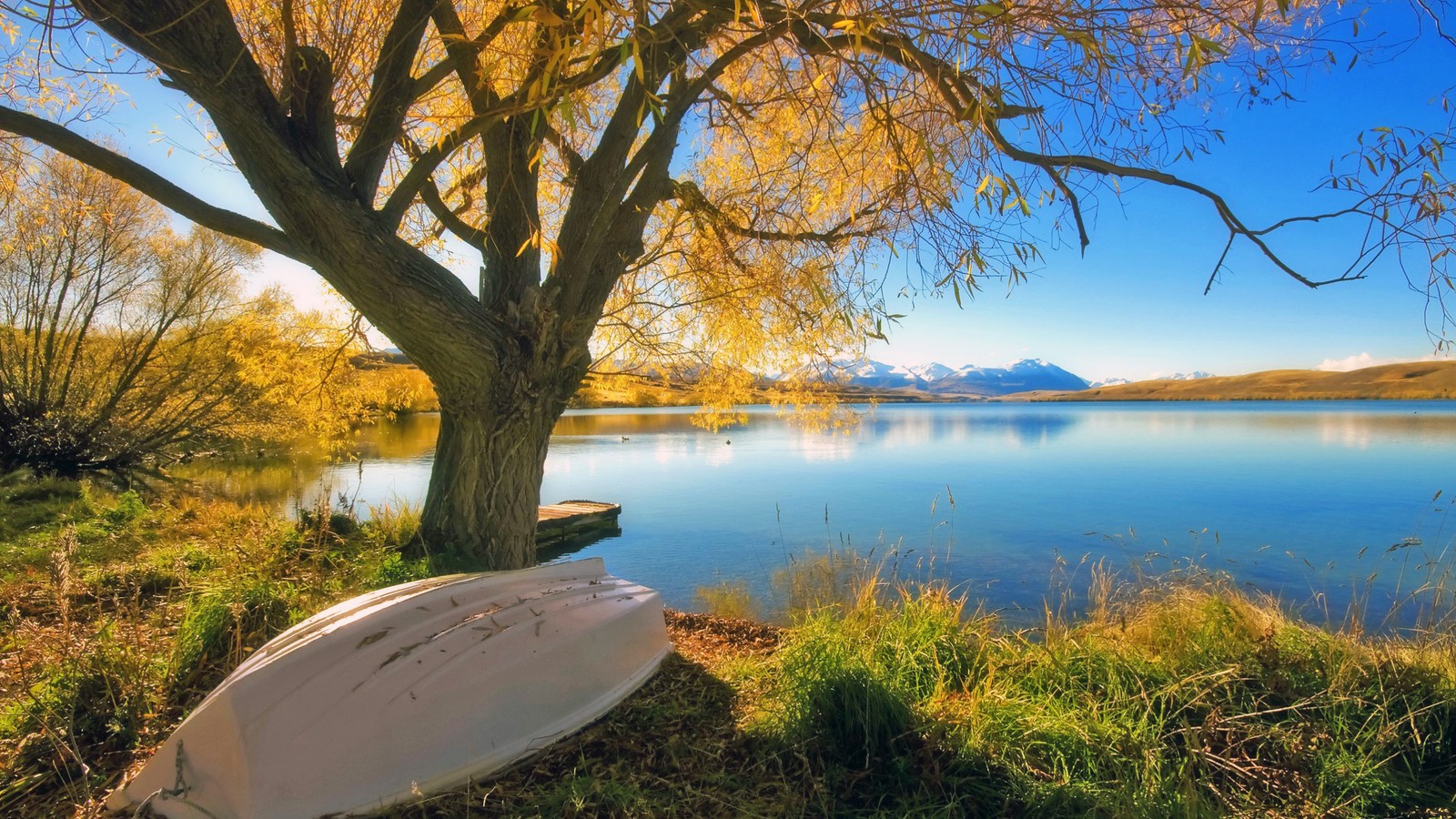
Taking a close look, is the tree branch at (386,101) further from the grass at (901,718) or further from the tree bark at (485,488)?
the grass at (901,718)

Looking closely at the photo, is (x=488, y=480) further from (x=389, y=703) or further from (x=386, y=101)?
(x=386, y=101)

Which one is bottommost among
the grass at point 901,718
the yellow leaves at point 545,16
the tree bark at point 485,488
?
the grass at point 901,718

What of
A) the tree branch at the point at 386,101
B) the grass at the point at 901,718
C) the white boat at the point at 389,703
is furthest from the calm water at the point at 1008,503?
the white boat at the point at 389,703

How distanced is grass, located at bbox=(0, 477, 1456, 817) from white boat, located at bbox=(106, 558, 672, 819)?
0.13 m

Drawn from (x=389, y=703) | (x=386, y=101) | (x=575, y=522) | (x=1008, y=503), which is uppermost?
(x=386, y=101)

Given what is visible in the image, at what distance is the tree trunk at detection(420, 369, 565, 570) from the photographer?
4121 millimetres

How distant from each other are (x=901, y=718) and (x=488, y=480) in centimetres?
292

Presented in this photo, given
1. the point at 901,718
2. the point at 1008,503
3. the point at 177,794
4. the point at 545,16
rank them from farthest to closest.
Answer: the point at 1008,503
the point at 901,718
the point at 177,794
the point at 545,16

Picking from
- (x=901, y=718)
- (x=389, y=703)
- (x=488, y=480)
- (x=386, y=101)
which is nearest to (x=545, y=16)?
(x=389, y=703)

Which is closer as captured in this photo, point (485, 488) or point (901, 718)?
point (901, 718)

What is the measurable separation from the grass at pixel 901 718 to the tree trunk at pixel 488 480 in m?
0.63

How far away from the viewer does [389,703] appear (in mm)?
2164

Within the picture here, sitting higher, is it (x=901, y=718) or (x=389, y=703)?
(x=389, y=703)

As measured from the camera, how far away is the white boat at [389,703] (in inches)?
77.7
